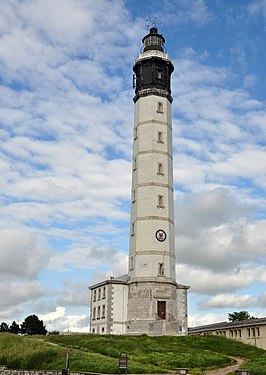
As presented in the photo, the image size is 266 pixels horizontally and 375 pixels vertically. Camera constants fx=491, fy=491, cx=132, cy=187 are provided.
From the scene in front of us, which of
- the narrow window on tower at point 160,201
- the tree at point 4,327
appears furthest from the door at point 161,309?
the tree at point 4,327

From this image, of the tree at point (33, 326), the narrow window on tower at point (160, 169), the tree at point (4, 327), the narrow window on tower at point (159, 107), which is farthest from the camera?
the tree at point (4, 327)

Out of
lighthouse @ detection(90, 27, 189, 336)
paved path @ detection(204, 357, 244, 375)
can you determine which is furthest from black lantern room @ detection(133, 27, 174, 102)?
paved path @ detection(204, 357, 244, 375)

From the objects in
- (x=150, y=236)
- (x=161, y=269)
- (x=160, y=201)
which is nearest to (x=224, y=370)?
(x=161, y=269)

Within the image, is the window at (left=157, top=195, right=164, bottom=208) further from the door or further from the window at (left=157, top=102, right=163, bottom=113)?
the window at (left=157, top=102, right=163, bottom=113)

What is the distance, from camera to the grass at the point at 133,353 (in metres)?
28.4

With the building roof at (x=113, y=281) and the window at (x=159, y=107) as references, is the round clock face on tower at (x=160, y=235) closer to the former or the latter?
the building roof at (x=113, y=281)

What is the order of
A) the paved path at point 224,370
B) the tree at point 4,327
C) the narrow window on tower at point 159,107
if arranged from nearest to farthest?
the paved path at point 224,370 < the narrow window on tower at point 159,107 < the tree at point 4,327

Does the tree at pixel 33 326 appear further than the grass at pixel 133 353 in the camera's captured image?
Yes

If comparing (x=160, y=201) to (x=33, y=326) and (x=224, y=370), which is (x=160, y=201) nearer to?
(x=224, y=370)

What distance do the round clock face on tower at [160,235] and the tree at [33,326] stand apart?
2385cm

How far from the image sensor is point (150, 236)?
48.7m

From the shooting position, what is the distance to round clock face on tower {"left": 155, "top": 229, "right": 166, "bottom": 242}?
48897mm

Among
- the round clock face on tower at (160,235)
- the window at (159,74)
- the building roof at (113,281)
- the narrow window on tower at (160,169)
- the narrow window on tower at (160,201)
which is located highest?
the window at (159,74)

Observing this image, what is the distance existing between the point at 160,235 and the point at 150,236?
3.47 ft
